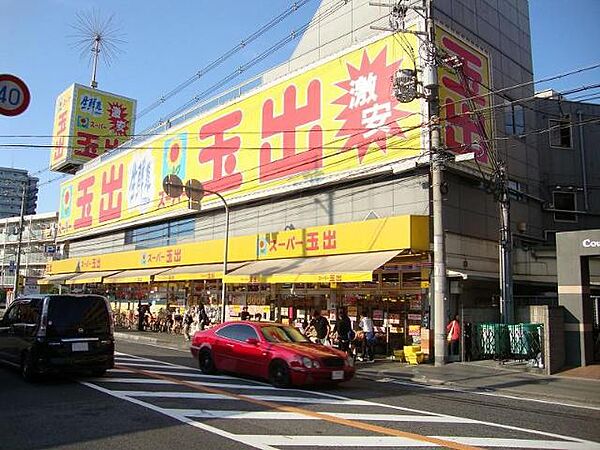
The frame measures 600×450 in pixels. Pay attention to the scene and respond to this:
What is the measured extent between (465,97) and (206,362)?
45.0 feet

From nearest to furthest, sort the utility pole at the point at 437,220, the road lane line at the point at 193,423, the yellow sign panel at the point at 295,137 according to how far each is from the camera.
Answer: the road lane line at the point at 193,423
the utility pole at the point at 437,220
the yellow sign panel at the point at 295,137

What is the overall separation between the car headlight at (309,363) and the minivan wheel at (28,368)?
5.40 m

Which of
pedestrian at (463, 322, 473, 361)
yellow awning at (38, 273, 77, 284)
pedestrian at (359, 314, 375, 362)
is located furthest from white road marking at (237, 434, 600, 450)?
yellow awning at (38, 273, 77, 284)

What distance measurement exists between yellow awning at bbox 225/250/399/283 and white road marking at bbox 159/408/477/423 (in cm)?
785

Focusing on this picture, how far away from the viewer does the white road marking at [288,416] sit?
28.0 feet

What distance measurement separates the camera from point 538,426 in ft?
28.8

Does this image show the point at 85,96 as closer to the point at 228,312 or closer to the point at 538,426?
the point at 228,312

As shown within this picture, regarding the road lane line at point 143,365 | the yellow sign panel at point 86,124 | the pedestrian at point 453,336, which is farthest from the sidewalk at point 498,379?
the yellow sign panel at point 86,124

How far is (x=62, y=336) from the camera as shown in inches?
451

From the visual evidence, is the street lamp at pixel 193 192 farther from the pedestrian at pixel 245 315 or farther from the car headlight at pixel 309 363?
the car headlight at pixel 309 363

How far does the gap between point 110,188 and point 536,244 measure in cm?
2798

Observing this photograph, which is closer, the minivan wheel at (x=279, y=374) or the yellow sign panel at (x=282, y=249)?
the minivan wheel at (x=279, y=374)

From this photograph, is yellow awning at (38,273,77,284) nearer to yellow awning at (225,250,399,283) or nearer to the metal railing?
yellow awning at (225,250,399,283)

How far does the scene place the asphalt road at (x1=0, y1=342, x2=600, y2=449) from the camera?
23.5ft
